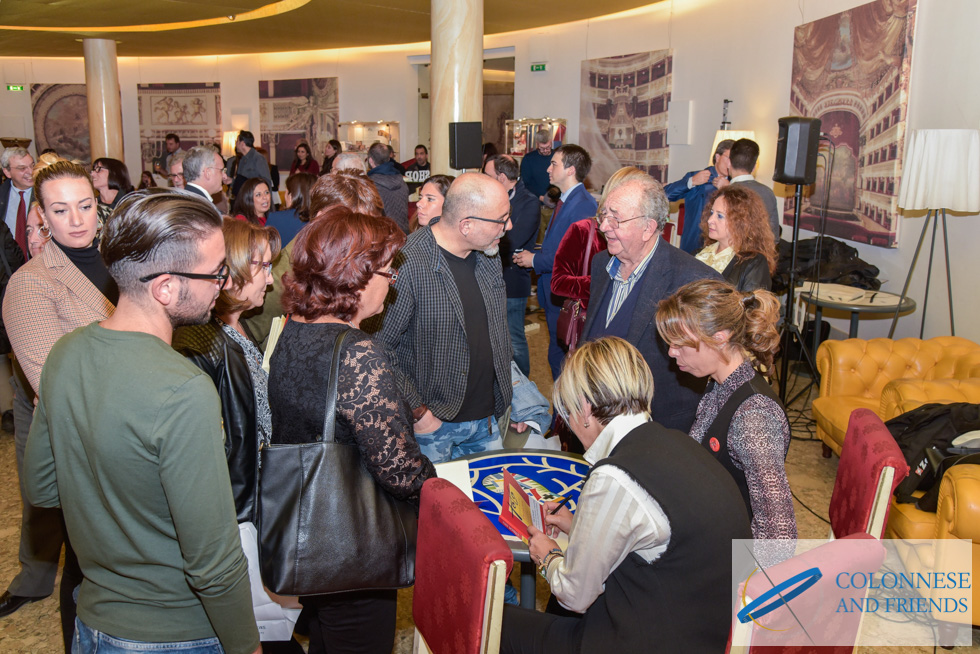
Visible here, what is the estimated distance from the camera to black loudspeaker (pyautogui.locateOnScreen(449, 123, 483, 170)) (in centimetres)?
571

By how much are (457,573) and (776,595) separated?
2.46 ft

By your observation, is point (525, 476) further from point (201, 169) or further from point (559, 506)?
point (201, 169)

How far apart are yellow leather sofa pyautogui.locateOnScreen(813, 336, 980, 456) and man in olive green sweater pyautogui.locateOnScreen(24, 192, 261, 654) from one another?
3646mm

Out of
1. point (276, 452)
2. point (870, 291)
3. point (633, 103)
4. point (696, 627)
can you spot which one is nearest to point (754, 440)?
point (696, 627)

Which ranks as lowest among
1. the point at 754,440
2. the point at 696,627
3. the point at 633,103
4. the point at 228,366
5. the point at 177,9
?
the point at 696,627

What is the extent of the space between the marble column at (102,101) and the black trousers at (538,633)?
44.9 feet

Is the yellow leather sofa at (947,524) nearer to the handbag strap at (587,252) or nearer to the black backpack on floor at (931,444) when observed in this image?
the black backpack on floor at (931,444)

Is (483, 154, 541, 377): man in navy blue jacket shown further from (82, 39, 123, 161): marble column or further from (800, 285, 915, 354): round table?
(82, 39, 123, 161): marble column

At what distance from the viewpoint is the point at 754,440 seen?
2.10m

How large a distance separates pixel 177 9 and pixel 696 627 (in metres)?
11.2

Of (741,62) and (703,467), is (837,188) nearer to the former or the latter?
(741,62)

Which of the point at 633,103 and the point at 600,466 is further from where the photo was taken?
the point at 633,103

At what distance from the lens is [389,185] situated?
6008 millimetres

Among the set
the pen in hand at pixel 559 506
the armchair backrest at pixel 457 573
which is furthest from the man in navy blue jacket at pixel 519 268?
the armchair backrest at pixel 457 573
